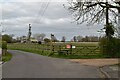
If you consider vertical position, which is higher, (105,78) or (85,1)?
(85,1)

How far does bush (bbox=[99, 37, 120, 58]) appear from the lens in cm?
3947

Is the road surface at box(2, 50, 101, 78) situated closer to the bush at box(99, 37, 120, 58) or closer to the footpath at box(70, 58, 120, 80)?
the footpath at box(70, 58, 120, 80)

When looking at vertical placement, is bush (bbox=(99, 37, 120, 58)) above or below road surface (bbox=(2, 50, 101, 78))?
above

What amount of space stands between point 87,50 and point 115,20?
59.3 ft

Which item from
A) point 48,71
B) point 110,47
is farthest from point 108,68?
point 110,47

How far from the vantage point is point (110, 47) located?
4003 centimetres

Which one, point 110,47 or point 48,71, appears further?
point 110,47

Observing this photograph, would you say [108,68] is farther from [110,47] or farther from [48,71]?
[110,47]

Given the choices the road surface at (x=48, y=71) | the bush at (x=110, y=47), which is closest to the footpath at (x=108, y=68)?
the road surface at (x=48, y=71)

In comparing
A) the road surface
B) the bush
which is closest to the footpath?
the road surface

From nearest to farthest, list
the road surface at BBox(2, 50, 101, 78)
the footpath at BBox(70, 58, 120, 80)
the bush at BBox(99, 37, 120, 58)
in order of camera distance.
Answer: the footpath at BBox(70, 58, 120, 80) < the road surface at BBox(2, 50, 101, 78) < the bush at BBox(99, 37, 120, 58)

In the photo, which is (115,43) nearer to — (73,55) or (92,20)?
(73,55)

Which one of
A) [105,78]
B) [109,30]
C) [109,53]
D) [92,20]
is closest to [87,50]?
[109,53]

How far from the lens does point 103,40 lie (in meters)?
41.6
